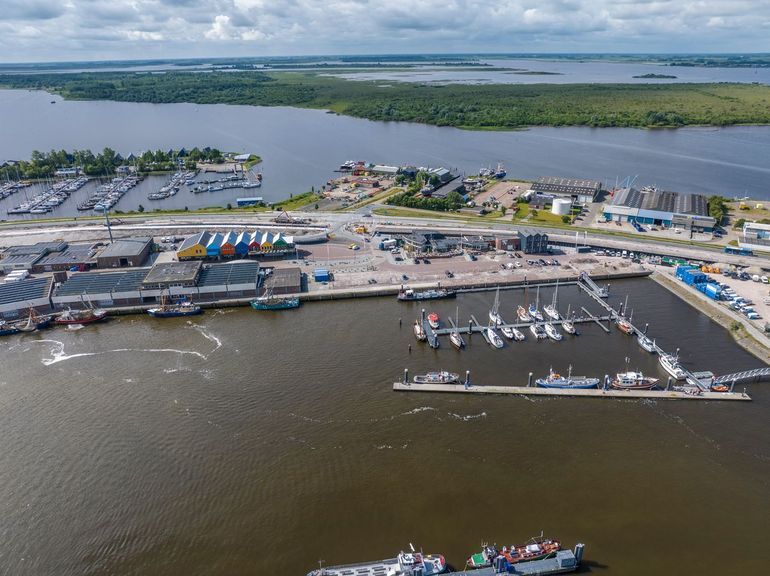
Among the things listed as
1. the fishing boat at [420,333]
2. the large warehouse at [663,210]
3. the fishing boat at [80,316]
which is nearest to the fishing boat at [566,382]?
the fishing boat at [420,333]

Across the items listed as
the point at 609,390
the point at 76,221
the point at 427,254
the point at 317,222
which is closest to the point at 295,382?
the point at 609,390

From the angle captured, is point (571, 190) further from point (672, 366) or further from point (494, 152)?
point (672, 366)

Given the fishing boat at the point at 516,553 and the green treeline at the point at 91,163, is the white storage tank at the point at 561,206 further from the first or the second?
the green treeline at the point at 91,163

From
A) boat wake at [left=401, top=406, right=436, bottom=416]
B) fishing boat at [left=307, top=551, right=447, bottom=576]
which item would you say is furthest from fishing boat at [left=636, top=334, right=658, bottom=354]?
fishing boat at [left=307, top=551, right=447, bottom=576]

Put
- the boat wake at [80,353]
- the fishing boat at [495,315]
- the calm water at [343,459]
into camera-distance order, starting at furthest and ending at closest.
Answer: the fishing boat at [495,315], the boat wake at [80,353], the calm water at [343,459]

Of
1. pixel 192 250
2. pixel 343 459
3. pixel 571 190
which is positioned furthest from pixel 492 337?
pixel 571 190

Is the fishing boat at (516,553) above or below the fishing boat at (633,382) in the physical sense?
below

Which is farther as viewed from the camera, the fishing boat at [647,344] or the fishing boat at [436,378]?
the fishing boat at [647,344]
